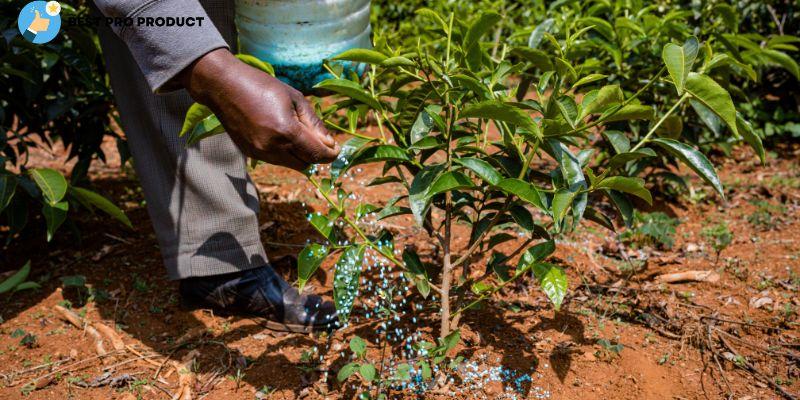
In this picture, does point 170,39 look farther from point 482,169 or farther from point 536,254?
point 536,254

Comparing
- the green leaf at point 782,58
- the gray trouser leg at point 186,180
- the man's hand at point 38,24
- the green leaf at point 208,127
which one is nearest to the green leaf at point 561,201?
the green leaf at point 208,127

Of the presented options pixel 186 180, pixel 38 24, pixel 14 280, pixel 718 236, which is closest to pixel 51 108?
pixel 38 24

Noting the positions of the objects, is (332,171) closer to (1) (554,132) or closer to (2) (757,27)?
(1) (554,132)

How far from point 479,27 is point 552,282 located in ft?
2.19

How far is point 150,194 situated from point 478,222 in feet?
3.74

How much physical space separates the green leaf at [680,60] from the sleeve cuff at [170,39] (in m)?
1.00

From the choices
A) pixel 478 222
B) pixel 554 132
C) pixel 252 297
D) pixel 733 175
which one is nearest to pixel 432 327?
pixel 478 222

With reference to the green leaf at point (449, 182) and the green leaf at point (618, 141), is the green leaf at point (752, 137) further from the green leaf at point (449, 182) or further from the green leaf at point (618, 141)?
the green leaf at point (449, 182)

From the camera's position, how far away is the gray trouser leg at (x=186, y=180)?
2.18 m

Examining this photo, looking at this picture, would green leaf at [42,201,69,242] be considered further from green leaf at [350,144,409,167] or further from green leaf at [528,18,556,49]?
green leaf at [528,18,556,49]

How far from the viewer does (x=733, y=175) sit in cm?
362

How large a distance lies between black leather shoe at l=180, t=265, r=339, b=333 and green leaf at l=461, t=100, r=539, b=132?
3.19 ft

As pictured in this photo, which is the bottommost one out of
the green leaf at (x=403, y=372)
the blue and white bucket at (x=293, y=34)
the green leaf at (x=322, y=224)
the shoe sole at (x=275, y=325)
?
the shoe sole at (x=275, y=325)

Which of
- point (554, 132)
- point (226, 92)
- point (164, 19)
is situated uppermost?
point (164, 19)
